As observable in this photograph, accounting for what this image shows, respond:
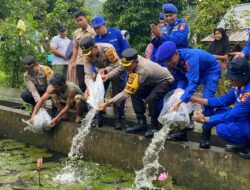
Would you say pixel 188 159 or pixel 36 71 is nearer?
pixel 188 159

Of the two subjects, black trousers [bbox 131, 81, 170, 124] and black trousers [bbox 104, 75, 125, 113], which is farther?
black trousers [bbox 104, 75, 125, 113]

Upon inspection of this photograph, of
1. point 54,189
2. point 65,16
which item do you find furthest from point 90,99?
point 65,16

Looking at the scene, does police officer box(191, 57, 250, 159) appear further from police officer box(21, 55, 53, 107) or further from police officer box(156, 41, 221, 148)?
police officer box(21, 55, 53, 107)

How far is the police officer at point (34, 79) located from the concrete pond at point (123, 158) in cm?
48

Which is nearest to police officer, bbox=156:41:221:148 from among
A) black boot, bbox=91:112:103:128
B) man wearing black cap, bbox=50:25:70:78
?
black boot, bbox=91:112:103:128

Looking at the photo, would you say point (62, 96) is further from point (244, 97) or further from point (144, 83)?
point (244, 97)

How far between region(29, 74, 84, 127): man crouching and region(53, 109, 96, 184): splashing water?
0.81ft

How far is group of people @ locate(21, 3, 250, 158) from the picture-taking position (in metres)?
4.40

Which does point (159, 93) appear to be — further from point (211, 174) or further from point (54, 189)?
point (54, 189)

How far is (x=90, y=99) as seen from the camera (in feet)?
19.1

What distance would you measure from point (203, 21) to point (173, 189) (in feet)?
23.0

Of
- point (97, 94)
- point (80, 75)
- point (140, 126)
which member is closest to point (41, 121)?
point (80, 75)

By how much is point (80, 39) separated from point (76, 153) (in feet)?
6.14

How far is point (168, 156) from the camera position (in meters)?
5.19
